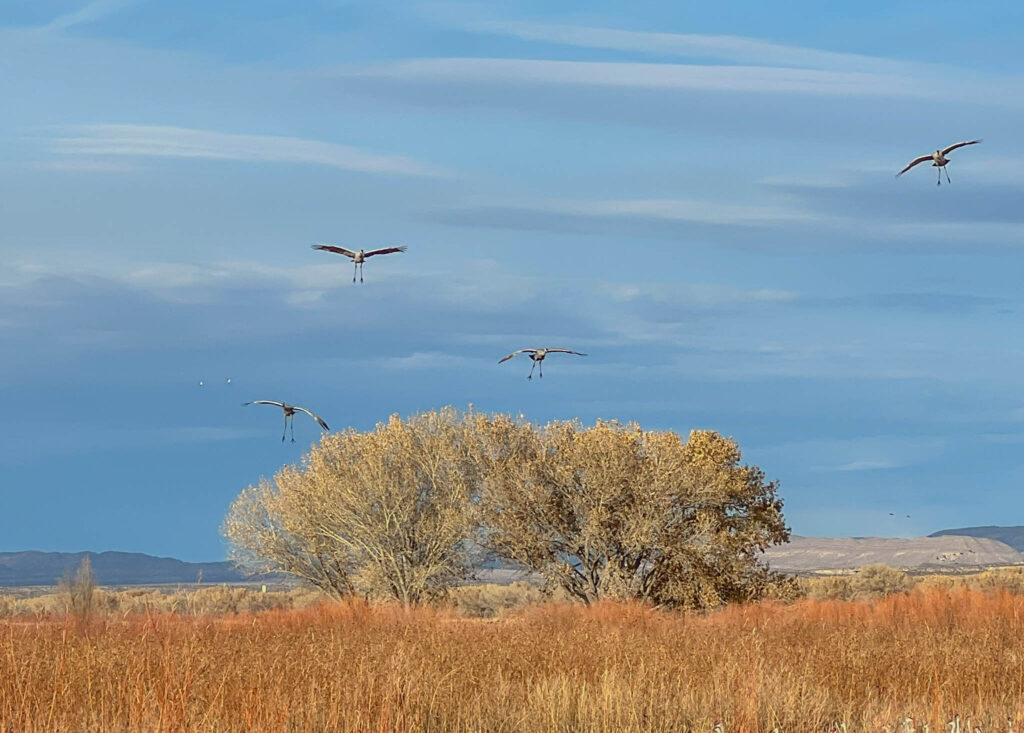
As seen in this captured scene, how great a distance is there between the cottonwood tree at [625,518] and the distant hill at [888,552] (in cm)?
13755

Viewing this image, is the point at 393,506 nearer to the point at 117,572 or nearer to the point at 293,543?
the point at 293,543

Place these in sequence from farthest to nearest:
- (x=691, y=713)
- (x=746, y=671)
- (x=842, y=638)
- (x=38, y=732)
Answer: (x=842, y=638), (x=746, y=671), (x=691, y=713), (x=38, y=732)

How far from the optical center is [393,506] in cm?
3619

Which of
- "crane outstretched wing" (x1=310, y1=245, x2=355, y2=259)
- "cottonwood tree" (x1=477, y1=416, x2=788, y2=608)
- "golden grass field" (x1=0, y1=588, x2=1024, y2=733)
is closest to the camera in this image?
"golden grass field" (x1=0, y1=588, x2=1024, y2=733)

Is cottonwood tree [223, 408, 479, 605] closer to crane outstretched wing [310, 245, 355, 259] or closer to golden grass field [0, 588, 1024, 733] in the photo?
crane outstretched wing [310, 245, 355, 259]

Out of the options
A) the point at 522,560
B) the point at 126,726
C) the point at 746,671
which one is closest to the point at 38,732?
the point at 126,726

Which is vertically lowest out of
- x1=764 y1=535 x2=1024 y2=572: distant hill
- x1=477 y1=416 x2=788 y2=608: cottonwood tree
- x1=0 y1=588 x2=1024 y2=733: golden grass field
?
x1=0 y1=588 x2=1024 y2=733: golden grass field

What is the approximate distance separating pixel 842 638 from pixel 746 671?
14.3ft

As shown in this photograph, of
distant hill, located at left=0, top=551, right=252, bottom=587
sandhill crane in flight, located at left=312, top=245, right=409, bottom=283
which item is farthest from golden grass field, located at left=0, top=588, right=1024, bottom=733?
distant hill, located at left=0, top=551, right=252, bottom=587

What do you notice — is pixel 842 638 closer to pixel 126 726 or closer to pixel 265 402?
pixel 126 726

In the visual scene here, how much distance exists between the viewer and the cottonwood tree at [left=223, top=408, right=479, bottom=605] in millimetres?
35844

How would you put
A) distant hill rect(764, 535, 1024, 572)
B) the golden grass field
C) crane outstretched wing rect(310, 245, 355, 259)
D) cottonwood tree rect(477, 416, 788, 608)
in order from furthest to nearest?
distant hill rect(764, 535, 1024, 572) < cottonwood tree rect(477, 416, 788, 608) < crane outstretched wing rect(310, 245, 355, 259) < the golden grass field

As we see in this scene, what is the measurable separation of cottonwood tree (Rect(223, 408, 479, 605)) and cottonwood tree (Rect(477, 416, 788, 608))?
8.59 ft

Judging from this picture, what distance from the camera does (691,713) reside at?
1149cm
